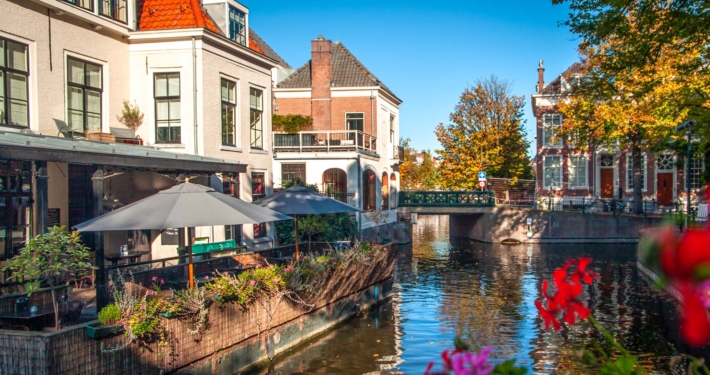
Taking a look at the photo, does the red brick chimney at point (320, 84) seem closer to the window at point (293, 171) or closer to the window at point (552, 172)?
the window at point (293, 171)

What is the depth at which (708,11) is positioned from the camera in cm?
1263

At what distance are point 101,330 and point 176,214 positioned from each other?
230 centimetres

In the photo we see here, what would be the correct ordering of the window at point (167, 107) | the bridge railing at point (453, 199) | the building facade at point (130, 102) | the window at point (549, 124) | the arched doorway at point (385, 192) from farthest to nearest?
the window at point (549, 124), the bridge railing at point (453, 199), the arched doorway at point (385, 192), the window at point (167, 107), the building facade at point (130, 102)

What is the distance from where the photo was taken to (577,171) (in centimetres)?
4275

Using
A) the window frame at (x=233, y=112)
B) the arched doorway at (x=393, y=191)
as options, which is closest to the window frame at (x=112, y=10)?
the window frame at (x=233, y=112)

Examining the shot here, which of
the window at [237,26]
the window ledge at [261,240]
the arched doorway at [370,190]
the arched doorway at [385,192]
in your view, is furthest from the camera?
the arched doorway at [385,192]

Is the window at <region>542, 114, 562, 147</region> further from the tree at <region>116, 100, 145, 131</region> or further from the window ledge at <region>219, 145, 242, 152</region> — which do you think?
the tree at <region>116, 100, 145, 131</region>

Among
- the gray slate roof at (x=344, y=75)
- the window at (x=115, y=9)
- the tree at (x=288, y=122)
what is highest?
the gray slate roof at (x=344, y=75)

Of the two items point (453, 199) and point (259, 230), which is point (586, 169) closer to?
point (453, 199)

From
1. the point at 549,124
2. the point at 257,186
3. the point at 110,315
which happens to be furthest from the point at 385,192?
the point at 110,315

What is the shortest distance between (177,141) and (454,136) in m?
33.2

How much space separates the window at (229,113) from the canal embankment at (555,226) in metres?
23.9

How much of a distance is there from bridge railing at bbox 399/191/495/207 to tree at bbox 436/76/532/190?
7.62m

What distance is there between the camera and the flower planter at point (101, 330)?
23.0 feet
